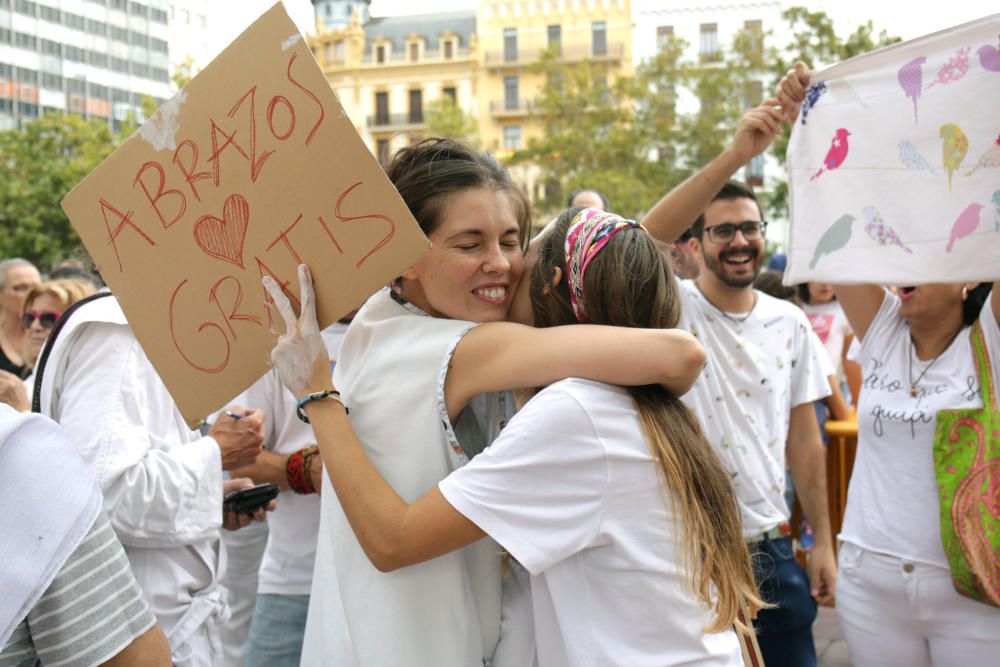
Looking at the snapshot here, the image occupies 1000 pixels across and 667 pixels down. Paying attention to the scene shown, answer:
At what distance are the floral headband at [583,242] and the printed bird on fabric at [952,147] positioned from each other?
1.24 m

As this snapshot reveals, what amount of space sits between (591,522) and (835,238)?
63.7 inches

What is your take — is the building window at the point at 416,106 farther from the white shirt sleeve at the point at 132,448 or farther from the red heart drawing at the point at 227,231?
the red heart drawing at the point at 227,231

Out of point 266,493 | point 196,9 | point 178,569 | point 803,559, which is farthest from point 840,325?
point 196,9

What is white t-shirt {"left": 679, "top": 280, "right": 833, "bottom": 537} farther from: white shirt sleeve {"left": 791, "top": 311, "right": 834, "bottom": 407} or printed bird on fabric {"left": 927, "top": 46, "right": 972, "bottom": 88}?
printed bird on fabric {"left": 927, "top": 46, "right": 972, "bottom": 88}

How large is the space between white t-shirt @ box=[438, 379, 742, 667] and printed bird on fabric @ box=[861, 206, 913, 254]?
1.40 meters

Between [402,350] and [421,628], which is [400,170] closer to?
[402,350]

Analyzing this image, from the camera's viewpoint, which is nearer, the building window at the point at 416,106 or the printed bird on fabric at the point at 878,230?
the printed bird on fabric at the point at 878,230

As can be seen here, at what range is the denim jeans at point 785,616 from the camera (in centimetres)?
326

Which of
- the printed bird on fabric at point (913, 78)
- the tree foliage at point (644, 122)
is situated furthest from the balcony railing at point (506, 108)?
the printed bird on fabric at point (913, 78)

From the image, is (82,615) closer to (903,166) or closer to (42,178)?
(903,166)

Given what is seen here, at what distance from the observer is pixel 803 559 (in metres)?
5.49

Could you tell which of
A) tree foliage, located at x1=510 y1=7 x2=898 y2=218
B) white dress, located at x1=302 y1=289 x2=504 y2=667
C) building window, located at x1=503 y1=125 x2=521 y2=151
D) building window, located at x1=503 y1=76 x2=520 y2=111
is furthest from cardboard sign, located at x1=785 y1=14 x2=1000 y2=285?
building window, located at x1=503 y1=76 x2=520 y2=111

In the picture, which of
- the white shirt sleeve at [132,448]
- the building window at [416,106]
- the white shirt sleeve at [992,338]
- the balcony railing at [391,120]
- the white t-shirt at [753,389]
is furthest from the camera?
the building window at [416,106]

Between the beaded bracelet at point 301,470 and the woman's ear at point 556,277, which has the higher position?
the woman's ear at point 556,277
